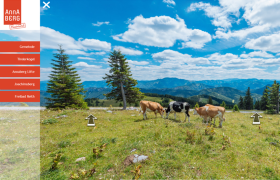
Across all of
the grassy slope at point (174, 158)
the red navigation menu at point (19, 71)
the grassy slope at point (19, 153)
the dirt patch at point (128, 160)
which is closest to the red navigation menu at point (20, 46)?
the red navigation menu at point (19, 71)

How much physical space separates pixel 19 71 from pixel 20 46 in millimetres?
2332

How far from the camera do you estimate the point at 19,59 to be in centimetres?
1116

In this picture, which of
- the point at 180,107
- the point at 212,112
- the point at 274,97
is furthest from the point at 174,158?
the point at 274,97

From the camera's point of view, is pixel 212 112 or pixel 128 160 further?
pixel 212 112

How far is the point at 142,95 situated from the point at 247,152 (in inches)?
1023

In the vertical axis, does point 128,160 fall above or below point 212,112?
below

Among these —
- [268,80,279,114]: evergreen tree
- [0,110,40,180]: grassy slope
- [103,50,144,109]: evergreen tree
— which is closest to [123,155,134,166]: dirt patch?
[0,110,40,180]: grassy slope

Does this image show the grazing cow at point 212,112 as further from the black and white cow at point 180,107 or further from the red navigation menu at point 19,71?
the red navigation menu at point 19,71

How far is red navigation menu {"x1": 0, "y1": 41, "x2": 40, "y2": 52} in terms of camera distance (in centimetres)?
1085

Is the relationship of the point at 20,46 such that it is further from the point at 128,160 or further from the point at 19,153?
the point at 128,160

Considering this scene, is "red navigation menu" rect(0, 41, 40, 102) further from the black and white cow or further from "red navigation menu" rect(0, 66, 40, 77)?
the black and white cow

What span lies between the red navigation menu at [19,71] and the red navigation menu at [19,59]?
1.28ft

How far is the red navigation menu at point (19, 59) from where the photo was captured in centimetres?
1072

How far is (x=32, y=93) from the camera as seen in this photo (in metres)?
11.5
